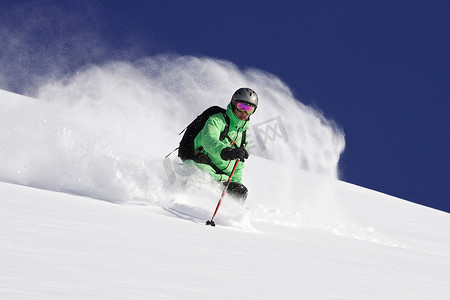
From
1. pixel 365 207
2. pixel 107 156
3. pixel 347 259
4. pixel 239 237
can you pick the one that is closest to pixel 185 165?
pixel 107 156

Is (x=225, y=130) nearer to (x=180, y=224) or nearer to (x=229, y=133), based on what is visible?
(x=229, y=133)

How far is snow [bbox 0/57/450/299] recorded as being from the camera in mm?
2812

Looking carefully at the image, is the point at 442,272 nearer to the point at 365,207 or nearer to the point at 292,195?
the point at 292,195

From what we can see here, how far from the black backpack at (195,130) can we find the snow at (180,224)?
25 cm

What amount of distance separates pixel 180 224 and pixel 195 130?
91.3 inches

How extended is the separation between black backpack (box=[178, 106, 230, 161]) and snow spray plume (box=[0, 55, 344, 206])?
446 millimetres

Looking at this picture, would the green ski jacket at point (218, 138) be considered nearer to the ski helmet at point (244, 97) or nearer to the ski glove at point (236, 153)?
the ski helmet at point (244, 97)

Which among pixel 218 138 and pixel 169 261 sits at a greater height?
pixel 218 138

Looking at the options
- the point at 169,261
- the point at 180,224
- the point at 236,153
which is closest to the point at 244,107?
the point at 236,153

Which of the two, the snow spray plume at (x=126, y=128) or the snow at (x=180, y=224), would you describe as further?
the snow spray plume at (x=126, y=128)

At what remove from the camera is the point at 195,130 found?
7.13m

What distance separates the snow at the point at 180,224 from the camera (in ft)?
9.23

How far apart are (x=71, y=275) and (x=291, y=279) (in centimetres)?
138

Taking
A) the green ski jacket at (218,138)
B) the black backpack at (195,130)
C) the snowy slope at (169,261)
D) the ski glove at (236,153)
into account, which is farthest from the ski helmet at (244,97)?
the snowy slope at (169,261)
